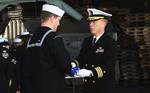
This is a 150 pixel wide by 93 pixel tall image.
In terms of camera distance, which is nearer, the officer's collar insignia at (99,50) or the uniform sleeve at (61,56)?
the uniform sleeve at (61,56)

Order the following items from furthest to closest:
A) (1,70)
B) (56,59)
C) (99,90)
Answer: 1. (1,70)
2. (99,90)
3. (56,59)

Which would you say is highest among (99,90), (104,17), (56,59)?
(104,17)

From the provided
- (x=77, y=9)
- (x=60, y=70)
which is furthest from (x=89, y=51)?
(x=77, y=9)

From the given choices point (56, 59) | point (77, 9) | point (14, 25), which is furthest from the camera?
point (77, 9)

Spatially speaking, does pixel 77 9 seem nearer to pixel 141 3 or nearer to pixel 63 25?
pixel 63 25

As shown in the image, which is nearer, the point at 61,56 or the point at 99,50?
the point at 61,56

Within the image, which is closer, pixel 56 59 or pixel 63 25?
pixel 56 59

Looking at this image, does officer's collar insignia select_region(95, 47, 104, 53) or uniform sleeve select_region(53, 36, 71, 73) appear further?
officer's collar insignia select_region(95, 47, 104, 53)

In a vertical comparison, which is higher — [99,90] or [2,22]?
[2,22]

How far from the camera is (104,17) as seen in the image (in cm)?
723

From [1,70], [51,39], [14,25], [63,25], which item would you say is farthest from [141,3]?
[51,39]

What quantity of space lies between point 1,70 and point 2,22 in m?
7.47

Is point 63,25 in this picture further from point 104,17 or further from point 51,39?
point 51,39

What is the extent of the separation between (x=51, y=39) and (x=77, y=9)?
37.4 feet
